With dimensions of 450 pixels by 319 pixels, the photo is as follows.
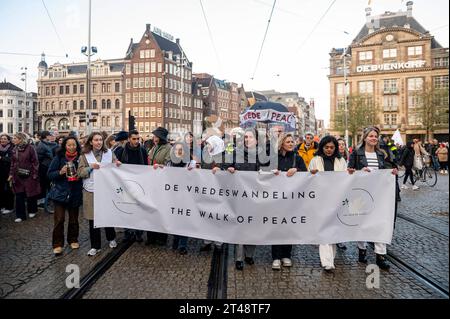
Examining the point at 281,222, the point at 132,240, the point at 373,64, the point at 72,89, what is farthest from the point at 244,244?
the point at 72,89

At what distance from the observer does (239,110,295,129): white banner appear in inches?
475

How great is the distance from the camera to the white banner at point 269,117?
39.5ft

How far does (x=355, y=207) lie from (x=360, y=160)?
885 mm

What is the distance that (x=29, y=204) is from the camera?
873 centimetres

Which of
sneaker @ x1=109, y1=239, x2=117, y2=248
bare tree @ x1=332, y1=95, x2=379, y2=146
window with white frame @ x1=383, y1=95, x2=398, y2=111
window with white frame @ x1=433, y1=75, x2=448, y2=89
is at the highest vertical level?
window with white frame @ x1=433, y1=75, x2=448, y2=89

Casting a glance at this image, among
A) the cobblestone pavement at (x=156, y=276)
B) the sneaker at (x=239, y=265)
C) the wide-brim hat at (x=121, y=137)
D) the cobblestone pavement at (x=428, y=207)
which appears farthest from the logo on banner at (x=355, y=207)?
the wide-brim hat at (x=121, y=137)

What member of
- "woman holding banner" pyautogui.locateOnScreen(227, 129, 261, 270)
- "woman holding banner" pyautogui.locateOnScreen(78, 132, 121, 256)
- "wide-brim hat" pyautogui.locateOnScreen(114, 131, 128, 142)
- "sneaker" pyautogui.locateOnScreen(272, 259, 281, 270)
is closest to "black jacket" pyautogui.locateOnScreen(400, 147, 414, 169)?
"woman holding banner" pyautogui.locateOnScreen(227, 129, 261, 270)

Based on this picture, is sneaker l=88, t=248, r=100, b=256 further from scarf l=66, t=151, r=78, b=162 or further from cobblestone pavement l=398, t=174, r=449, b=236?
cobblestone pavement l=398, t=174, r=449, b=236

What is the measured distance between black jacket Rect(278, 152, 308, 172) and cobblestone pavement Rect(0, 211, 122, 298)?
3.23m

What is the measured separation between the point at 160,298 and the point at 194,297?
1.29ft

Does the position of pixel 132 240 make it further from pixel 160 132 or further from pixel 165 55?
pixel 165 55

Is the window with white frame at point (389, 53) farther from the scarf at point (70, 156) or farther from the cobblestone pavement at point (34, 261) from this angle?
the scarf at point (70, 156)

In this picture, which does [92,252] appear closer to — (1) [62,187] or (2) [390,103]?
(1) [62,187]

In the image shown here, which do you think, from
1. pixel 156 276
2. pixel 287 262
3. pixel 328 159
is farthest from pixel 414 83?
pixel 156 276
